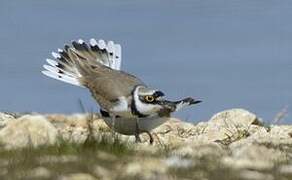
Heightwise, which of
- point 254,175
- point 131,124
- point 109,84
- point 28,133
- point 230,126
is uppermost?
point 109,84

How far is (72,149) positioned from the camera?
8.06m

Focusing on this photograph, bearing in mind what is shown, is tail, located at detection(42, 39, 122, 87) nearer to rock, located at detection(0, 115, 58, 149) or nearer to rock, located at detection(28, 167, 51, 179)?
rock, located at detection(0, 115, 58, 149)

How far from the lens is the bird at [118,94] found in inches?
420

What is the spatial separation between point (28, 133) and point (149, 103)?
201 centimetres

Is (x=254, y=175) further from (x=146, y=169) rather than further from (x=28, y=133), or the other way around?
(x=28, y=133)

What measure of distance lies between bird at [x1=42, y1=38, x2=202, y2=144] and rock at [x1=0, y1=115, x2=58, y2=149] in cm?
126

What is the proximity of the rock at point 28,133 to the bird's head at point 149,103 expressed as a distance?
60.3 inches

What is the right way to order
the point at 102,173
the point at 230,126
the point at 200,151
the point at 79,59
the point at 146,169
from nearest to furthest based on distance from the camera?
the point at 102,173 → the point at 146,169 → the point at 200,151 → the point at 79,59 → the point at 230,126

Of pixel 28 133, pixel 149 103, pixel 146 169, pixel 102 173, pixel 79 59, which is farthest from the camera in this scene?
pixel 79 59

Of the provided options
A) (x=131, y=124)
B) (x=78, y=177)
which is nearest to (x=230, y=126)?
(x=131, y=124)

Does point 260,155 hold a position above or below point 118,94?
below

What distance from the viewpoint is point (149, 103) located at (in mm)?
10750

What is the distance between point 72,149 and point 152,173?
38.2 inches

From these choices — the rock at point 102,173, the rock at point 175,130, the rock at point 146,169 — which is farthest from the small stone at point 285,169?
the rock at point 175,130
